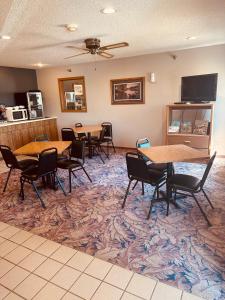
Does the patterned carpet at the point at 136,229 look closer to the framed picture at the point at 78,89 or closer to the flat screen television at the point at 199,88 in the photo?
the flat screen television at the point at 199,88

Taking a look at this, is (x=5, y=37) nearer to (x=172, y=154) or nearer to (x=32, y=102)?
(x=172, y=154)

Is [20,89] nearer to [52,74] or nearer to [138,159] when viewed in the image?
[52,74]

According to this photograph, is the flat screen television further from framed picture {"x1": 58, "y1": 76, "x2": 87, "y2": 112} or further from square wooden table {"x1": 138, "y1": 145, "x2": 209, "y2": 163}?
framed picture {"x1": 58, "y1": 76, "x2": 87, "y2": 112}

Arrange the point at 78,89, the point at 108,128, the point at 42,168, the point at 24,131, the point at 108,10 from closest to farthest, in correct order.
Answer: the point at 108,10 → the point at 42,168 → the point at 108,128 → the point at 24,131 → the point at 78,89

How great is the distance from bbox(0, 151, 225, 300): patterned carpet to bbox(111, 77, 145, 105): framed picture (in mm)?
2690

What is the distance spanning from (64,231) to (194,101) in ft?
12.4

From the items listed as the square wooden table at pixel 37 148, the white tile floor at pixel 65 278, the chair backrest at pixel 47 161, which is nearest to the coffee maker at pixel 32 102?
the square wooden table at pixel 37 148

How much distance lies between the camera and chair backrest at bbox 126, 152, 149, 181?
2705 mm

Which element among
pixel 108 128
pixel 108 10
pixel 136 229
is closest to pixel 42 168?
pixel 136 229

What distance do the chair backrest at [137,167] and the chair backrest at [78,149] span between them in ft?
3.77

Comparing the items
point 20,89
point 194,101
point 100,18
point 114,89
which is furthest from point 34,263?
point 20,89

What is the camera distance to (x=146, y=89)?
5.45 m

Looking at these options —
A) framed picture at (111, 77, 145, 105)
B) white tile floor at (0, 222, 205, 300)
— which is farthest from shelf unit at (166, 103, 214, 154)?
white tile floor at (0, 222, 205, 300)

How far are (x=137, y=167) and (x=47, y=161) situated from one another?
4.36 ft
